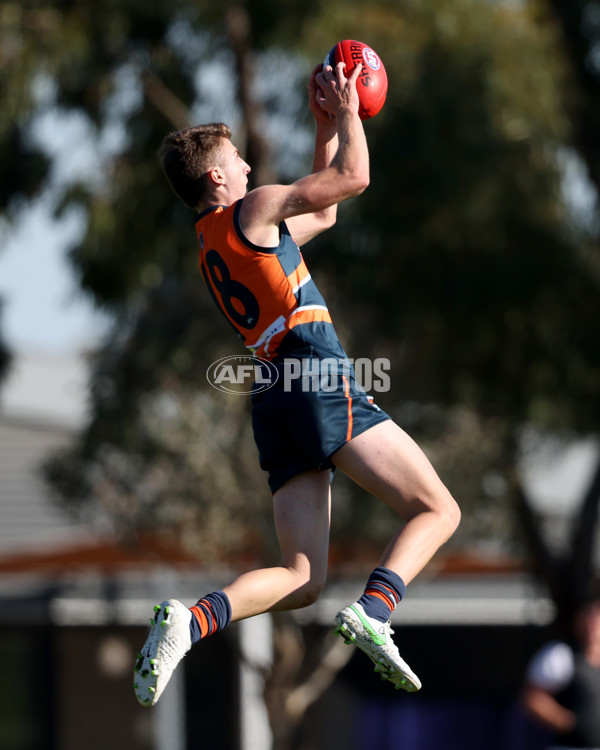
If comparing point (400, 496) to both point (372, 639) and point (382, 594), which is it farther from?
point (372, 639)

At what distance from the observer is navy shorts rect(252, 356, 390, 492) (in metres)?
4.49

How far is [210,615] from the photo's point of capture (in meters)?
4.40

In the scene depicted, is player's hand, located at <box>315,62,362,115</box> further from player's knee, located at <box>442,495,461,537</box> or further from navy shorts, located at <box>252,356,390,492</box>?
player's knee, located at <box>442,495,461,537</box>

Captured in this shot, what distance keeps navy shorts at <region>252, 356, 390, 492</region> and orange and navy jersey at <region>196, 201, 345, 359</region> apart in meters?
0.12

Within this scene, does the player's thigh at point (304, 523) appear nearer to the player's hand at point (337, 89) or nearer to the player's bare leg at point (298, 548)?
the player's bare leg at point (298, 548)

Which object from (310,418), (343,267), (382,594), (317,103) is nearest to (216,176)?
(317,103)

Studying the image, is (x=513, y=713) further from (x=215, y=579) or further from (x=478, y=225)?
(x=478, y=225)

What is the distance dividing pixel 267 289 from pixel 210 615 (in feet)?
3.94

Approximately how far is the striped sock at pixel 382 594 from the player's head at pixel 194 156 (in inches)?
63.1

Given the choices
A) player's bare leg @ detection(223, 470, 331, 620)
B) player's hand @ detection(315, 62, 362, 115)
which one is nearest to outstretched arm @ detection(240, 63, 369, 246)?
player's hand @ detection(315, 62, 362, 115)

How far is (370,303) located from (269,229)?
321 inches

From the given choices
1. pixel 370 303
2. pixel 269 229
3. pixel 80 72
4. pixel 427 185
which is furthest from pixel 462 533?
pixel 269 229

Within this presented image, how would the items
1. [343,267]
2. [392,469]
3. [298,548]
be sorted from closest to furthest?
[392,469] < [298,548] < [343,267]

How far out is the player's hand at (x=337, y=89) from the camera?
14.8ft
